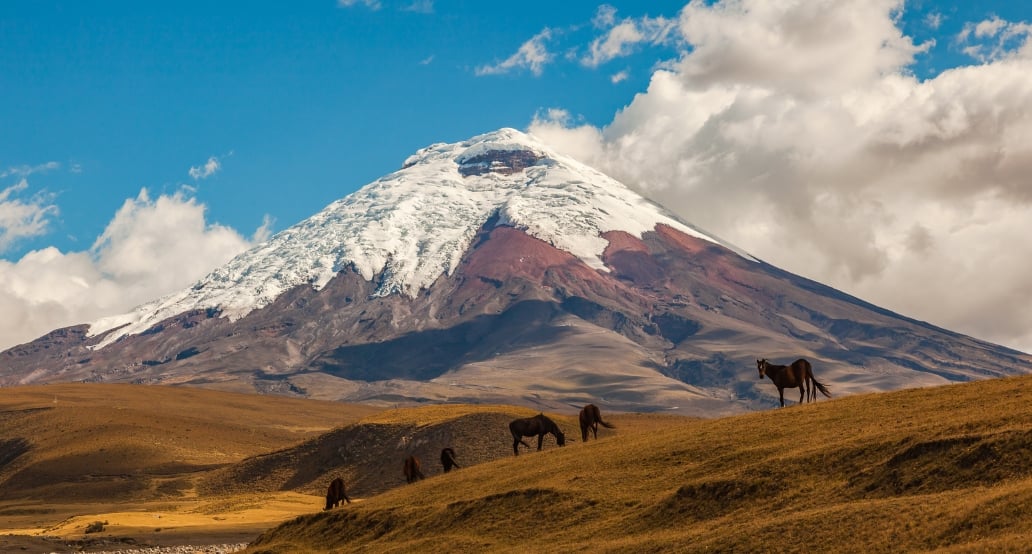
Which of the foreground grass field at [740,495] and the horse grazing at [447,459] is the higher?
the horse grazing at [447,459]

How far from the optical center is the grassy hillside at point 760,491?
34.2m

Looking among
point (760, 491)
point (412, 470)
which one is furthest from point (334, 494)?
point (760, 491)

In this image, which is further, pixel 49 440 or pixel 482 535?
pixel 49 440

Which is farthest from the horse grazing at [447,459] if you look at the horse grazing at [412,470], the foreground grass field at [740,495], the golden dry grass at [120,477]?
the golden dry grass at [120,477]

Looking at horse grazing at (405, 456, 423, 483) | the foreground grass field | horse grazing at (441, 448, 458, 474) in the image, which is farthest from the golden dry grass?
horse grazing at (441, 448, 458, 474)

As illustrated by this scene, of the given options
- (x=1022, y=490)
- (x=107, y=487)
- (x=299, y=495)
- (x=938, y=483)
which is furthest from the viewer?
(x=107, y=487)

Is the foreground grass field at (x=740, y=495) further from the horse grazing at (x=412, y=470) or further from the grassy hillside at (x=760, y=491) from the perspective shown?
the horse grazing at (x=412, y=470)

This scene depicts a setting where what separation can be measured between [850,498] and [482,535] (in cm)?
1679

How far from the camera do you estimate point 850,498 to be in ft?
127

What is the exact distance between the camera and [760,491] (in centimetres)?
4234

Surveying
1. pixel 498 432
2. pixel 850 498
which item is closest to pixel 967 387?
pixel 850 498

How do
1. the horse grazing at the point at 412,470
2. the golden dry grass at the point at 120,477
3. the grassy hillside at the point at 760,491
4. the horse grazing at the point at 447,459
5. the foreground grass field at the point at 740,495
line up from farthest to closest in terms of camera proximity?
1. the golden dry grass at the point at 120,477
2. the horse grazing at the point at 412,470
3. the horse grazing at the point at 447,459
4. the foreground grass field at the point at 740,495
5. the grassy hillside at the point at 760,491

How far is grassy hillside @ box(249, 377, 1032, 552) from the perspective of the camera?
34250 mm

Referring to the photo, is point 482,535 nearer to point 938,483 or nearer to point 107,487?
point 938,483
